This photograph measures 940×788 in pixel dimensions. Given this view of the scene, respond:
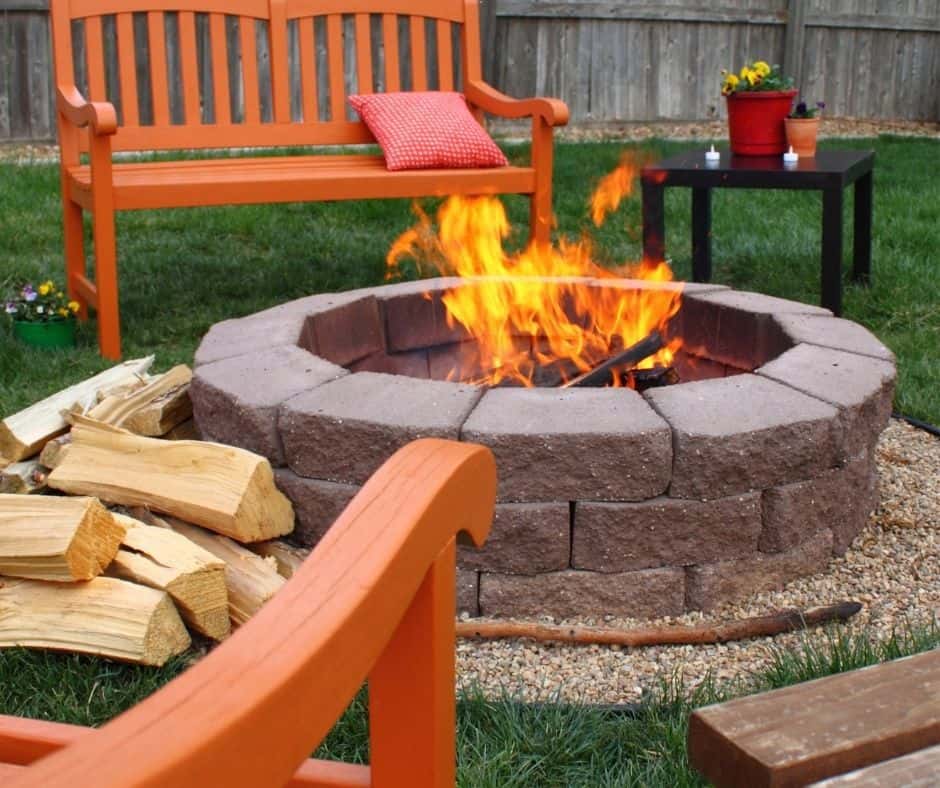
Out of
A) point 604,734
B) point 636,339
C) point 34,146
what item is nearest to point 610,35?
point 34,146

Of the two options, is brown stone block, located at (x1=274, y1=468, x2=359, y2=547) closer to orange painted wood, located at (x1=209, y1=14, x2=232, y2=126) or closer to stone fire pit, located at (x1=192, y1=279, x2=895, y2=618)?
stone fire pit, located at (x1=192, y1=279, x2=895, y2=618)

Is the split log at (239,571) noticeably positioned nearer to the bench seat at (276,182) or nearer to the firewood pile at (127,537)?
the firewood pile at (127,537)

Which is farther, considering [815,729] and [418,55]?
[418,55]

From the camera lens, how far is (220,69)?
5.18 meters

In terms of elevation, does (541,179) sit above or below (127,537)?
above

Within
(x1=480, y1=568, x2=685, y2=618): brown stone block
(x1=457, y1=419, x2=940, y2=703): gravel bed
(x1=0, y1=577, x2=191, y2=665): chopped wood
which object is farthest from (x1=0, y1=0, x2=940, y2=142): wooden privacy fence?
(x1=0, y1=577, x2=191, y2=665): chopped wood

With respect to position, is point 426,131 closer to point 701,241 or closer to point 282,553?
point 701,241

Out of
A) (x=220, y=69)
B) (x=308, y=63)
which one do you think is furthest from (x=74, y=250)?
(x=308, y=63)

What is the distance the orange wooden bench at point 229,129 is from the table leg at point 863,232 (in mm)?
1434

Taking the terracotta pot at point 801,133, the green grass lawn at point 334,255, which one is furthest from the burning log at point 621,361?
the terracotta pot at point 801,133

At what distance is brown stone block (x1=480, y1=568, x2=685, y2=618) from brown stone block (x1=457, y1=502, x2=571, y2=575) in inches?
1.1

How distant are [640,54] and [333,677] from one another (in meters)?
10.7

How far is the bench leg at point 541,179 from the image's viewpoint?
4992 mm

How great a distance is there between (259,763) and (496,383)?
9.09 ft
